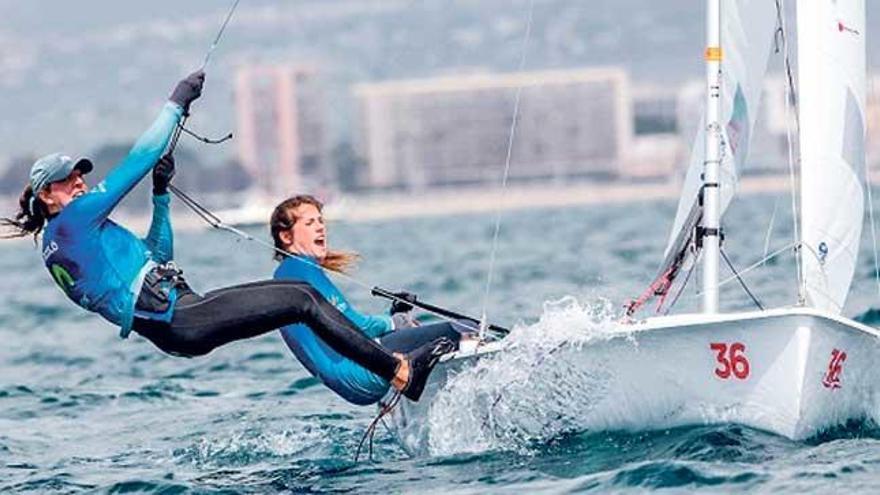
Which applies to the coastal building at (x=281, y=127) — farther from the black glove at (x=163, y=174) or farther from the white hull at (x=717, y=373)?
the white hull at (x=717, y=373)

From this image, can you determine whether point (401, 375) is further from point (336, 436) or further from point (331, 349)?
point (336, 436)

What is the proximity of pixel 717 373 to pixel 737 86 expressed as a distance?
161 cm

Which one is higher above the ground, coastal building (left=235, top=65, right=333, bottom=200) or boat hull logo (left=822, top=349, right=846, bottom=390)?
coastal building (left=235, top=65, right=333, bottom=200)

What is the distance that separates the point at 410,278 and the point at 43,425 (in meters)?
14.4

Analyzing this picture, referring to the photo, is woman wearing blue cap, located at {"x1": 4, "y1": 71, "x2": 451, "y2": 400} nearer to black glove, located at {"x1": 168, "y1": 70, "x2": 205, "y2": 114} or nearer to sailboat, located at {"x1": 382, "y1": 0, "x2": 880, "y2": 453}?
black glove, located at {"x1": 168, "y1": 70, "x2": 205, "y2": 114}

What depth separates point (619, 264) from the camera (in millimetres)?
25891

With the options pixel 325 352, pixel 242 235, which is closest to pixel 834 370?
pixel 325 352

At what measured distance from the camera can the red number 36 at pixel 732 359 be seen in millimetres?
8883

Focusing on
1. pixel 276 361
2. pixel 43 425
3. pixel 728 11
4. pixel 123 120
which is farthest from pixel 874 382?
pixel 123 120

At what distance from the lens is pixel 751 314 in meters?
8.74

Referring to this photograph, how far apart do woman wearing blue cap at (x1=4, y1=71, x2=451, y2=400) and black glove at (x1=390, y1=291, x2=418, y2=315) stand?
0.76 m

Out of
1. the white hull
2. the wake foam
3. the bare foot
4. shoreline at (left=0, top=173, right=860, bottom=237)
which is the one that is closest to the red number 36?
the white hull

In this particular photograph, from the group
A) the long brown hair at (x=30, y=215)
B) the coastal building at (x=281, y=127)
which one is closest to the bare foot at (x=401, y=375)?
the long brown hair at (x=30, y=215)

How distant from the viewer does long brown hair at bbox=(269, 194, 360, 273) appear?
9.51 meters
